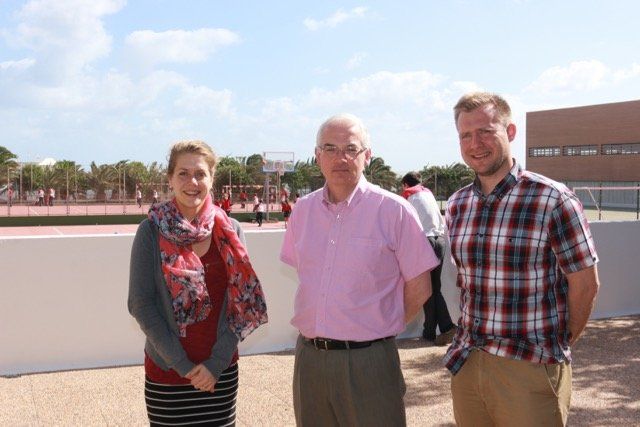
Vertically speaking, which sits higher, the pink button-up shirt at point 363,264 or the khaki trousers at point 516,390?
the pink button-up shirt at point 363,264

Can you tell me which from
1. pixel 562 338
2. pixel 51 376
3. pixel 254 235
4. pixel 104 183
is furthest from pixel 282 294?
pixel 104 183

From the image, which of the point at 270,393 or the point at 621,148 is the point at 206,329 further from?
the point at 621,148

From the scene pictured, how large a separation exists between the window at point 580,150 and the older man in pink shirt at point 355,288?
55036 mm

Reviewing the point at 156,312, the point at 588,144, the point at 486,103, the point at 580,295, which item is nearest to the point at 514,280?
A: the point at 580,295

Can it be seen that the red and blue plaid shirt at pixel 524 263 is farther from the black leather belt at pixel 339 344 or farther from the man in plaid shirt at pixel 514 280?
the black leather belt at pixel 339 344

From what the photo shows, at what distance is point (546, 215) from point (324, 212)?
90 cm

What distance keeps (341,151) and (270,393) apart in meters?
3.15

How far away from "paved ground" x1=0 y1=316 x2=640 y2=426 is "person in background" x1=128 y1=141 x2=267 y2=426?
190 centimetres

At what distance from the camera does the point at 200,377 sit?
2.79 meters

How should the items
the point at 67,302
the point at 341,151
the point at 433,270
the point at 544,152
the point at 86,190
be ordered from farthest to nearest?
the point at 544,152
the point at 86,190
the point at 433,270
the point at 67,302
the point at 341,151

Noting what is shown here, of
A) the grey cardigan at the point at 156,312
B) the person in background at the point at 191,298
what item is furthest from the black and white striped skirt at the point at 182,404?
the grey cardigan at the point at 156,312

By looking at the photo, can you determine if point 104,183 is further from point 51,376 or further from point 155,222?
point 155,222

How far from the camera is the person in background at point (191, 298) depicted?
2.77 metres

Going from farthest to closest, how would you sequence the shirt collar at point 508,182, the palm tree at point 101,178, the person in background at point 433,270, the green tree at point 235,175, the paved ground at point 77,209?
the green tree at point 235,175, the palm tree at point 101,178, the paved ground at point 77,209, the person in background at point 433,270, the shirt collar at point 508,182
